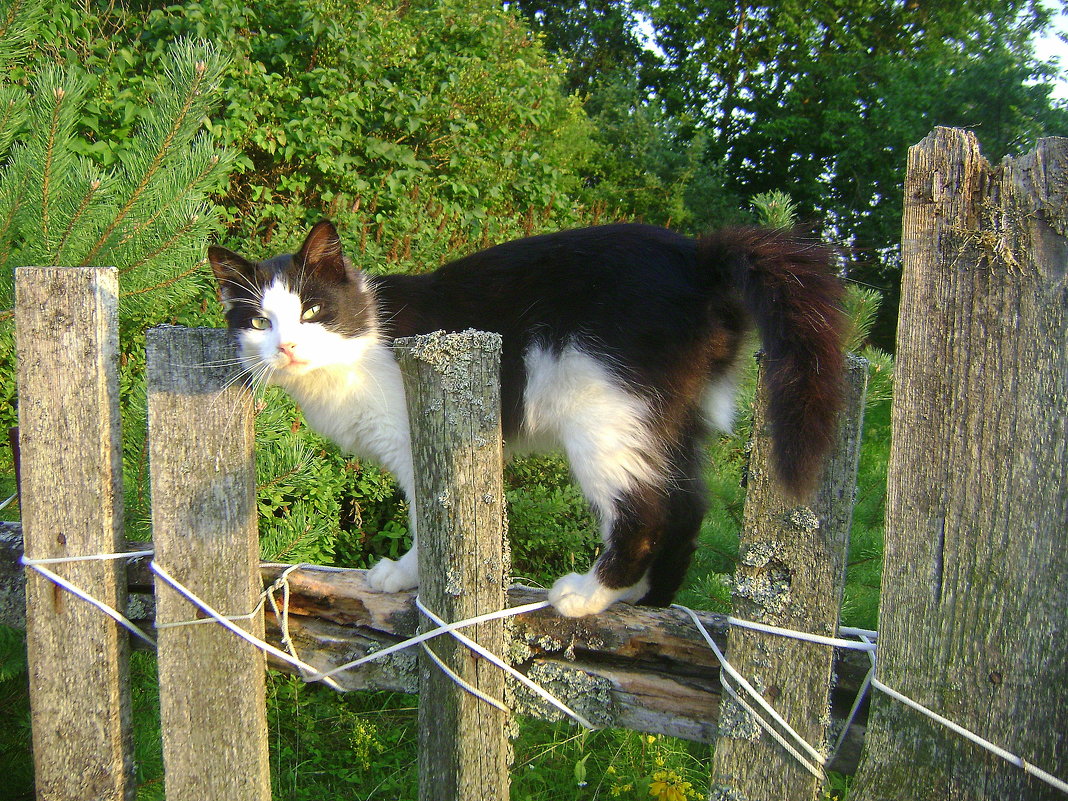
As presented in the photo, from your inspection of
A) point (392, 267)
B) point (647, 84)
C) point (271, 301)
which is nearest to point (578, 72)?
point (647, 84)

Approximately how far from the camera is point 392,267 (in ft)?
11.8

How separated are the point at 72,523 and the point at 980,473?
167cm

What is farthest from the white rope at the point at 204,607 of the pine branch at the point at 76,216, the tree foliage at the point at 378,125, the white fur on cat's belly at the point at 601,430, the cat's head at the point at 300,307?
the tree foliage at the point at 378,125

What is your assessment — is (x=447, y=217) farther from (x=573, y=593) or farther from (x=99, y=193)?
(x=573, y=593)

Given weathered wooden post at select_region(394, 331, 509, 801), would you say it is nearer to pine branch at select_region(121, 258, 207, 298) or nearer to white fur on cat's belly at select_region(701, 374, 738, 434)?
white fur on cat's belly at select_region(701, 374, 738, 434)

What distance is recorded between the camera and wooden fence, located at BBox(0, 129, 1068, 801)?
3.43ft

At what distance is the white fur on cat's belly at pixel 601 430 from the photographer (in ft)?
5.82

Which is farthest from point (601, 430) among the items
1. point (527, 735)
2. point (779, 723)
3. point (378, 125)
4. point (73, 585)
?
point (378, 125)

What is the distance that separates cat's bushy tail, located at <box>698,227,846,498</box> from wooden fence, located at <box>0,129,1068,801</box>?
49 mm

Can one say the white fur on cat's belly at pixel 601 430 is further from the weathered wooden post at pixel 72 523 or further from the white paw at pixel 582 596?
the weathered wooden post at pixel 72 523

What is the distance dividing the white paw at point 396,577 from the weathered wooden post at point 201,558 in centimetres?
30

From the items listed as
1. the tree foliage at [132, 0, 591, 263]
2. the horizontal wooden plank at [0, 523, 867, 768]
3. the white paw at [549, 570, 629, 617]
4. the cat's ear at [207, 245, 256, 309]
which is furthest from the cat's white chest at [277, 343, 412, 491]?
the tree foliage at [132, 0, 591, 263]

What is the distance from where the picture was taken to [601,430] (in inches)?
70.1

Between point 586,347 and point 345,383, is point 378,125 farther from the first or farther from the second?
point 586,347
